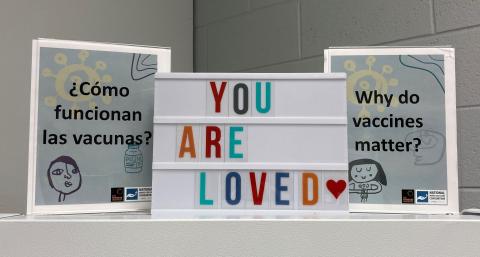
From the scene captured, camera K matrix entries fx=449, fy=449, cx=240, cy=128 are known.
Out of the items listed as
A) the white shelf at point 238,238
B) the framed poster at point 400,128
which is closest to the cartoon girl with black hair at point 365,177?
the framed poster at point 400,128

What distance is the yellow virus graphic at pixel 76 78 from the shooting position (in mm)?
729

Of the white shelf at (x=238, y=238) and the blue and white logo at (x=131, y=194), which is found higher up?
the blue and white logo at (x=131, y=194)

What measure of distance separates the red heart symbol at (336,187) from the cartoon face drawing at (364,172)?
0.07 m

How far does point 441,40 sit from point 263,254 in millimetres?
908

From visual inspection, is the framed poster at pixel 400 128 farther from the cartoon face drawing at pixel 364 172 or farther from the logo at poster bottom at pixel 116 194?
the logo at poster bottom at pixel 116 194

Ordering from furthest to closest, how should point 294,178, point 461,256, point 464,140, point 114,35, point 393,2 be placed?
point 114,35 → point 393,2 → point 464,140 → point 294,178 → point 461,256

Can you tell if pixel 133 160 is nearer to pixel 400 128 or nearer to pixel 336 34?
pixel 400 128

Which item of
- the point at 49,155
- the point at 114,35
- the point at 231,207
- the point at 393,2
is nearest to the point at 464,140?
the point at 393,2

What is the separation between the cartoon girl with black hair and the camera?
2.39 ft

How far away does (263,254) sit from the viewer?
1.89ft

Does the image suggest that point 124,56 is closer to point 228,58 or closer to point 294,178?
point 294,178

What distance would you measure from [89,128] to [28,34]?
0.74 m

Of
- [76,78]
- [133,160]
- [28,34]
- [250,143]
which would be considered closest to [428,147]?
[250,143]

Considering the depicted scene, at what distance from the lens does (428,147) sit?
73cm
